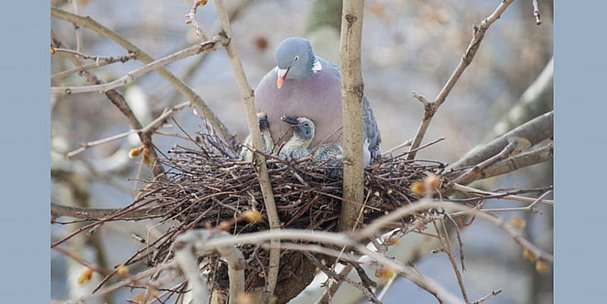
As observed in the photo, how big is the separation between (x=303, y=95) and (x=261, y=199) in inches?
10.4

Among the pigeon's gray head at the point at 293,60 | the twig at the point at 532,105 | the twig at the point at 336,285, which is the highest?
the twig at the point at 532,105

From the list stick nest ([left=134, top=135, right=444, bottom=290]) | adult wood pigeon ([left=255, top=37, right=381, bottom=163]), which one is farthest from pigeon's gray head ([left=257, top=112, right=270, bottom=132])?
stick nest ([left=134, top=135, right=444, bottom=290])

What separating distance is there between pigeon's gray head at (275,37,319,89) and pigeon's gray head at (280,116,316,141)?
0.07 metres

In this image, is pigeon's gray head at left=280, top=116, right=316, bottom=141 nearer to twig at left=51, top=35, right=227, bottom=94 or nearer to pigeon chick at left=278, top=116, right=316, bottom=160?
pigeon chick at left=278, top=116, right=316, bottom=160

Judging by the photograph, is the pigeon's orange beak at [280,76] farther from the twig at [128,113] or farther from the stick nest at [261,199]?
the twig at [128,113]

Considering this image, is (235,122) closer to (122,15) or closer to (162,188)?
(122,15)

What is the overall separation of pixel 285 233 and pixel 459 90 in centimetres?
318

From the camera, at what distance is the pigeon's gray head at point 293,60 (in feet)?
5.87

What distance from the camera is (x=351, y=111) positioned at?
1.50 meters

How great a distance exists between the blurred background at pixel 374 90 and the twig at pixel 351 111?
3.99 feet

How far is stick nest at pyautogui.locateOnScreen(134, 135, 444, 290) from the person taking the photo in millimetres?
1623

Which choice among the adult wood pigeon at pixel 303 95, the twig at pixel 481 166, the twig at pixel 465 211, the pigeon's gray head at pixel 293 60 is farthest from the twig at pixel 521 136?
the twig at pixel 465 211

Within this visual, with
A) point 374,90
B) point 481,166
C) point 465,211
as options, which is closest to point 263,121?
point 481,166

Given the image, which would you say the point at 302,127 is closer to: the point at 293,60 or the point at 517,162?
the point at 293,60
